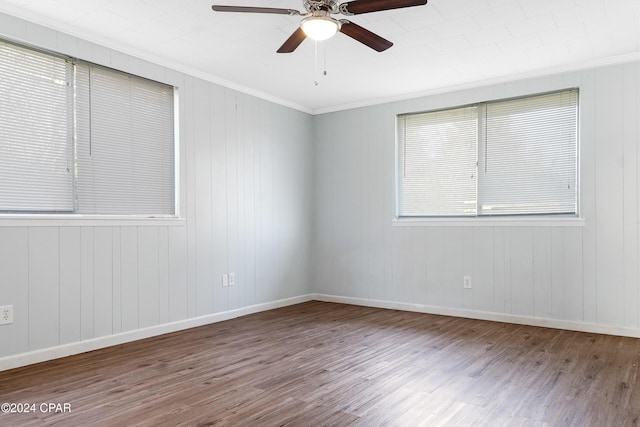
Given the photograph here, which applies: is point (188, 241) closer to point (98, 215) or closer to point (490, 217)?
point (98, 215)

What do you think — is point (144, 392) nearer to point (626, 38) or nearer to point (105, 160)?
point (105, 160)

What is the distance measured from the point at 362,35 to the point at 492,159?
97.2 inches

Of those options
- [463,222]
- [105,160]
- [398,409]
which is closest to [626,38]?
[463,222]

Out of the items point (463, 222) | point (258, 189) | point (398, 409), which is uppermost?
point (258, 189)

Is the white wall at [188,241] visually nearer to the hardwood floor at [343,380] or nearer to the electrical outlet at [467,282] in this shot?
the hardwood floor at [343,380]

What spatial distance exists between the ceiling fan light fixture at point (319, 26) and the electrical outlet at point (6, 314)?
2623 mm

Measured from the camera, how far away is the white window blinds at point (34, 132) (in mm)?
2996

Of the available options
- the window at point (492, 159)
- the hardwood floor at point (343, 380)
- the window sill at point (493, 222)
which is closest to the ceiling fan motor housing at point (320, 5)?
the hardwood floor at point (343, 380)

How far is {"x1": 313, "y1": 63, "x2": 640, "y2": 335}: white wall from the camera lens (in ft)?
12.5

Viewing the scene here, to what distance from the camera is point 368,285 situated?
5219mm

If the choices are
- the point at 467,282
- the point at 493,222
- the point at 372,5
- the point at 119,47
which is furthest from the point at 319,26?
the point at 467,282

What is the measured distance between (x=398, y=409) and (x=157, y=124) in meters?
3.09

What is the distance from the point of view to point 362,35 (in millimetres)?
2631

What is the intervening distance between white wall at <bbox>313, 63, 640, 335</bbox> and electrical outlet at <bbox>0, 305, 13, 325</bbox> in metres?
3.41
